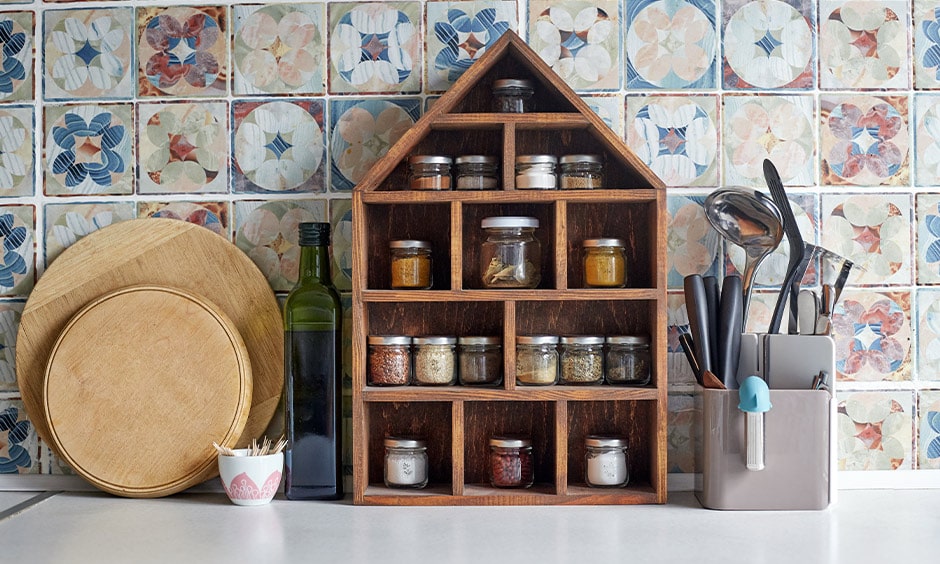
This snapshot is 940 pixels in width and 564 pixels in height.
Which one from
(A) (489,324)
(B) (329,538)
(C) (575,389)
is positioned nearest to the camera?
(B) (329,538)

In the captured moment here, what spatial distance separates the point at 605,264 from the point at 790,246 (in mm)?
293

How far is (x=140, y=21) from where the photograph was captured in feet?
4.57

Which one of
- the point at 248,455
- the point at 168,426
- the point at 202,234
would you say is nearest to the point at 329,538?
the point at 248,455

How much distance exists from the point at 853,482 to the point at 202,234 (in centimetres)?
111

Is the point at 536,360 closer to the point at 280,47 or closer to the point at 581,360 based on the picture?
the point at 581,360

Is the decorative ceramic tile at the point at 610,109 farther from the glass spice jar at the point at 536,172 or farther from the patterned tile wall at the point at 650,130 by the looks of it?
the glass spice jar at the point at 536,172

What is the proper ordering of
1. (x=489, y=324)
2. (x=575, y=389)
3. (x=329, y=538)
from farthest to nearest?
(x=489, y=324) → (x=575, y=389) → (x=329, y=538)

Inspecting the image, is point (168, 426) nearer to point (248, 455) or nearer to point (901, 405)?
point (248, 455)

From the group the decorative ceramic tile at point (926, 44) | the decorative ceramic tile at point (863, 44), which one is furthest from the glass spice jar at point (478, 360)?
the decorative ceramic tile at point (926, 44)

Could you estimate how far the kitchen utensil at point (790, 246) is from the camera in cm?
127

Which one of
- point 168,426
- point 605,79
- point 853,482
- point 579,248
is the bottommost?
point 853,482

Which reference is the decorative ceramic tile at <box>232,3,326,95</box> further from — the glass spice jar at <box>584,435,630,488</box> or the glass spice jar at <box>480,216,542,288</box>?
the glass spice jar at <box>584,435,630,488</box>

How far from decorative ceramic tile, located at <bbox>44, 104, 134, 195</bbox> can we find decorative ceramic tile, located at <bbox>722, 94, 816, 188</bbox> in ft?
3.19

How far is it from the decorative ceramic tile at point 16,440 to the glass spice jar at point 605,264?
93cm
